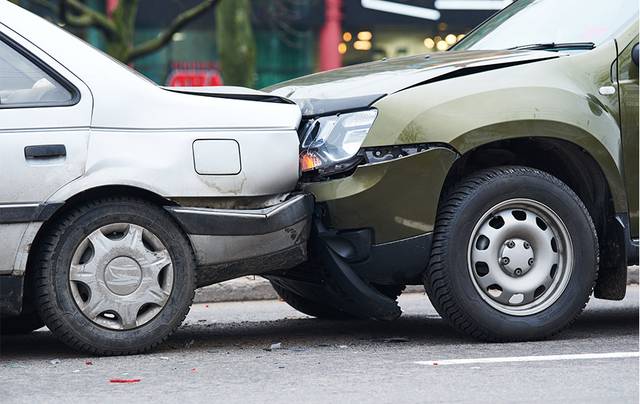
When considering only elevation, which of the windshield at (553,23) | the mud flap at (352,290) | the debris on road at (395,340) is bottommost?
the debris on road at (395,340)

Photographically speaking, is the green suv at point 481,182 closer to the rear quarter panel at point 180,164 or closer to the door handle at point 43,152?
the rear quarter panel at point 180,164

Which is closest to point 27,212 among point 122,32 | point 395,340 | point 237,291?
point 395,340

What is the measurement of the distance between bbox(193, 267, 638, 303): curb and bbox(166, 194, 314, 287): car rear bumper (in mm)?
2465

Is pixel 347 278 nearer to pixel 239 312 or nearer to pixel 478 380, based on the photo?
pixel 478 380

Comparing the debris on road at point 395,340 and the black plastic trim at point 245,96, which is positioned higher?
the black plastic trim at point 245,96

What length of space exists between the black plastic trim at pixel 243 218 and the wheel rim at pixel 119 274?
0.16m

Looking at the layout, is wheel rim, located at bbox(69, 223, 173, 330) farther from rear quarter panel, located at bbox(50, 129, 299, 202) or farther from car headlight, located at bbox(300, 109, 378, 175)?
car headlight, located at bbox(300, 109, 378, 175)

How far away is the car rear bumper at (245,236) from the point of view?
18.7 ft

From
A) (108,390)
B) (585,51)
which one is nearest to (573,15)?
(585,51)

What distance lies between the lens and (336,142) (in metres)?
5.84

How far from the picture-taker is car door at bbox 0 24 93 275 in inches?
214

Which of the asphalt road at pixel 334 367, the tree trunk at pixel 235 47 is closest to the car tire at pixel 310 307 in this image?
the asphalt road at pixel 334 367

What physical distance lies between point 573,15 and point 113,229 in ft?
8.76

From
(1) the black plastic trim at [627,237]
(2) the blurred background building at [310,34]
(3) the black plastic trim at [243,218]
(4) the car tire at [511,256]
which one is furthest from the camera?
(2) the blurred background building at [310,34]
